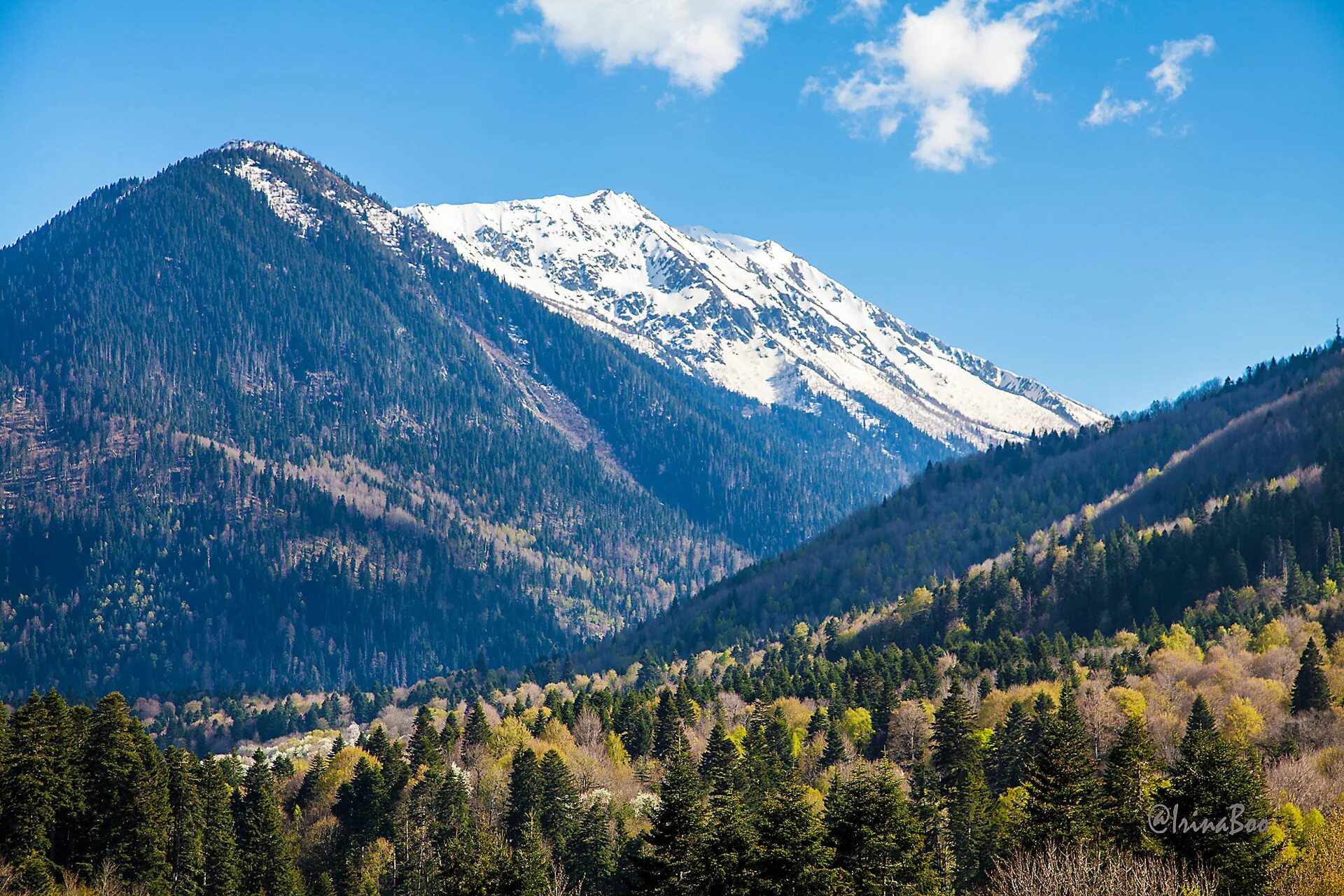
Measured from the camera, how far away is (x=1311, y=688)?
144 metres

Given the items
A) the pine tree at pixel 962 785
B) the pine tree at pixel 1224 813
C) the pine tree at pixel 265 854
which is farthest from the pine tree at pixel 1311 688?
the pine tree at pixel 265 854

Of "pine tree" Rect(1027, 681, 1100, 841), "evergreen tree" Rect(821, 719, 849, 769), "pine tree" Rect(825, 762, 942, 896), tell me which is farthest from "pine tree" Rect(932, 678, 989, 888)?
"pine tree" Rect(825, 762, 942, 896)

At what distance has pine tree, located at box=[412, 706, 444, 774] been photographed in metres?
145

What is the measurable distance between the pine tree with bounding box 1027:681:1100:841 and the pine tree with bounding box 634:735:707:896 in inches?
903

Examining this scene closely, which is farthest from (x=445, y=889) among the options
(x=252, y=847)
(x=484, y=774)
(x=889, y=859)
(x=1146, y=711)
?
(x=1146, y=711)

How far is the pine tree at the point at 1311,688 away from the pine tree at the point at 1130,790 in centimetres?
6308

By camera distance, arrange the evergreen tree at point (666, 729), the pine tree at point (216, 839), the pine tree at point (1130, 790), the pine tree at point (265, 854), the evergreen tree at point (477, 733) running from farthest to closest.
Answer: the evergreen tree at point (477, 733)
the evergreen tree at point (666, 729)
the pine tree at point (265, 854)
the pine tree at point (216, 839)
the pine tree at point (1130, 790)

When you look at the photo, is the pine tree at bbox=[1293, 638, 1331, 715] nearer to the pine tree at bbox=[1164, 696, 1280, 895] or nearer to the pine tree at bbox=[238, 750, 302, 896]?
the pine tree at bbox=[1164, 696, 1280, 895]

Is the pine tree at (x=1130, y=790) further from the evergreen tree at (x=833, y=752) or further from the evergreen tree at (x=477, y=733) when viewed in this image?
the evergreen tree at (x=477, y=733)

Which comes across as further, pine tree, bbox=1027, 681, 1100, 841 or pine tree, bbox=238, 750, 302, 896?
pine tree, bbox=238, 750, 302, 896

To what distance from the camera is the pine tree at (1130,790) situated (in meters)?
79.4

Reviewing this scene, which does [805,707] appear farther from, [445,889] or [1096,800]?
[445,889]

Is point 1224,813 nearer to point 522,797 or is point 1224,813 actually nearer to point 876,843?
point 876,843

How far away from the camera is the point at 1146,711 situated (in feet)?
493
